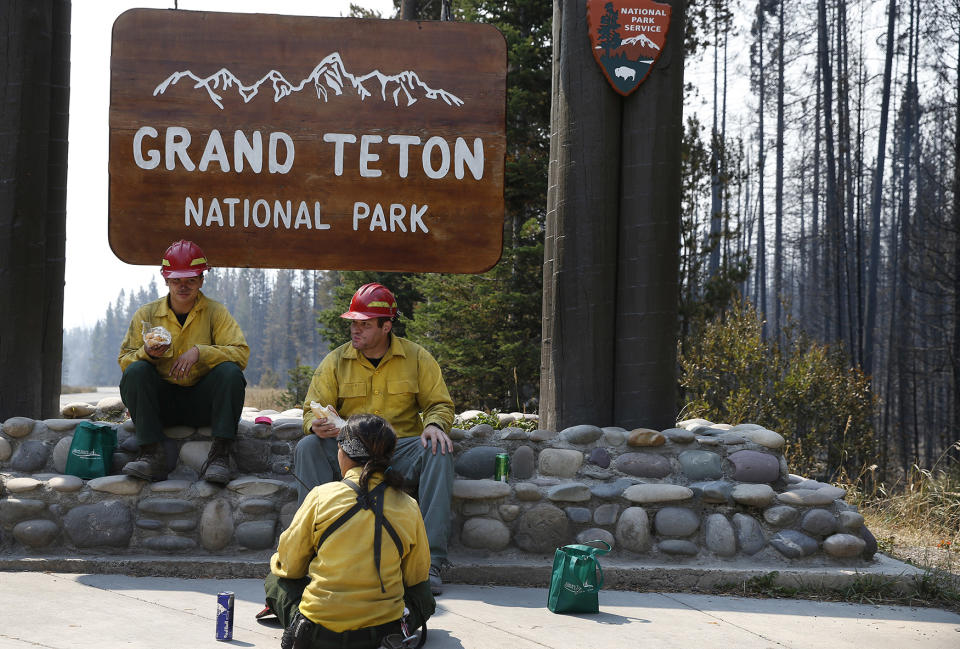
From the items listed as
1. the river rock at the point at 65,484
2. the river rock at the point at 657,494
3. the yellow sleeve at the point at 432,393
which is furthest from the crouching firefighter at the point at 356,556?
the river rock at the point at 65,484

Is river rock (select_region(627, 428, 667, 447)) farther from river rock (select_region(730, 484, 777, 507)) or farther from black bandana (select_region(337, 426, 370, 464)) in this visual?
black bandana (select_region(337, 426, 370, 464))

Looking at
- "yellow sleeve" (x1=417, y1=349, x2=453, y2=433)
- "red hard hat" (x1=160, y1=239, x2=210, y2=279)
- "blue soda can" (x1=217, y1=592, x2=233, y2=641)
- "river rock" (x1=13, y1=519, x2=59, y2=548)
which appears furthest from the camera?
"red hard hat" (x1=160, y1=239, x2=210, y2=279)

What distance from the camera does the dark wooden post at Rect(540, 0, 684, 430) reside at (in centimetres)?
542

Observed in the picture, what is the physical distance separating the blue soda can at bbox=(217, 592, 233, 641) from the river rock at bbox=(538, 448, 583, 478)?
2.18 meters

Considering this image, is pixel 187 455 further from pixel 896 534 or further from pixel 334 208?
pixel 896 534

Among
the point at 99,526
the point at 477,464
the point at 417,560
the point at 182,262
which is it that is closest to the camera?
the point at 417,560

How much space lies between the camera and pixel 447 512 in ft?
14.3

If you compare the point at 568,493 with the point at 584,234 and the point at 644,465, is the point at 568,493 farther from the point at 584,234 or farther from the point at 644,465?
the point at 584,234

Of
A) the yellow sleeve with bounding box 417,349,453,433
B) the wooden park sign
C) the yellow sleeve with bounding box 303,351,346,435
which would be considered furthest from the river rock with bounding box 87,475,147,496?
the yellow sleeve with bounding box 417,349,453,433

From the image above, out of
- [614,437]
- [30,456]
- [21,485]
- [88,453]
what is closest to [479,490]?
[614,437]

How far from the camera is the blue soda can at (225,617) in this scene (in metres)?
3.41

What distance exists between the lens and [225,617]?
11.2ft

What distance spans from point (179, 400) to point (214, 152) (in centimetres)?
162

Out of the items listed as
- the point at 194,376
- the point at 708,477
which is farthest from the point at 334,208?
the point at 708,477
